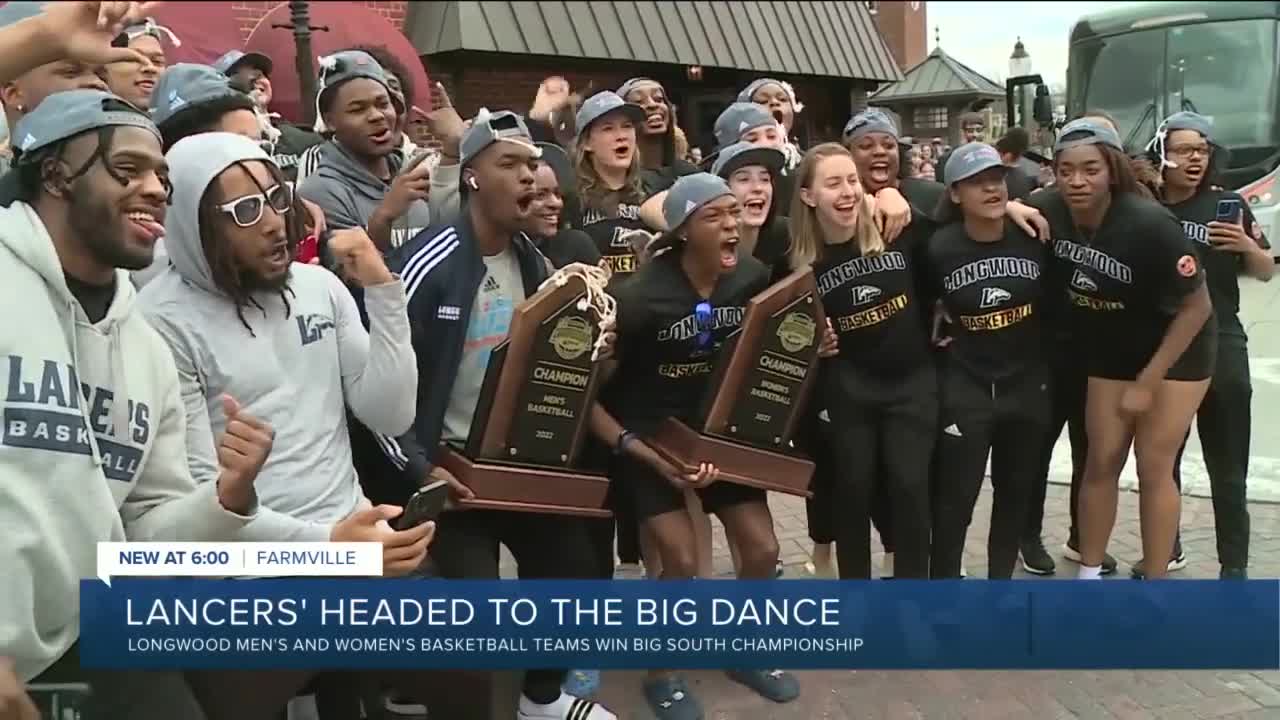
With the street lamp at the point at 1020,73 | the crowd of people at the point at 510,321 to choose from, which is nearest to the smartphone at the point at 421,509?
the crowd of people at the point at 510,321

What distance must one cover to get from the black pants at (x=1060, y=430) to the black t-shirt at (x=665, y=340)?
3.91 feet

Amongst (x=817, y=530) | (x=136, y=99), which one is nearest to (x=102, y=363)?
(x=136, y=99)

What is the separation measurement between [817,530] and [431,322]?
1985 mm

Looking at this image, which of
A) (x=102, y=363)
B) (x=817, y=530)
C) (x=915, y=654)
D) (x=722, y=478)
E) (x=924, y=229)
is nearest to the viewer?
(x=102, y=363)

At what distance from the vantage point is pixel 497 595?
2.42m

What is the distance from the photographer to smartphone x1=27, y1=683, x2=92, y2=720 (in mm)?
1757

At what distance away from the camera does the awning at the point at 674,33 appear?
6961 millimetres

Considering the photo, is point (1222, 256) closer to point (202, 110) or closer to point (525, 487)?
point (525, 487)

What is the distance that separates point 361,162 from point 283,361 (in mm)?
1084

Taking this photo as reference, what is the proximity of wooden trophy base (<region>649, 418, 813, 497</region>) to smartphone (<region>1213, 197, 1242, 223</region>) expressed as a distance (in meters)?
1.62

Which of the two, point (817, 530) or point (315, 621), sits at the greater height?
point (315, 621)

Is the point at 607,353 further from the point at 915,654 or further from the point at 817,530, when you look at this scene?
the point at 817,530

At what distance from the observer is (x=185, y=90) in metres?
2.70

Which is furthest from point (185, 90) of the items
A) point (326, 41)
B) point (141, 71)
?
point (326, 41)
